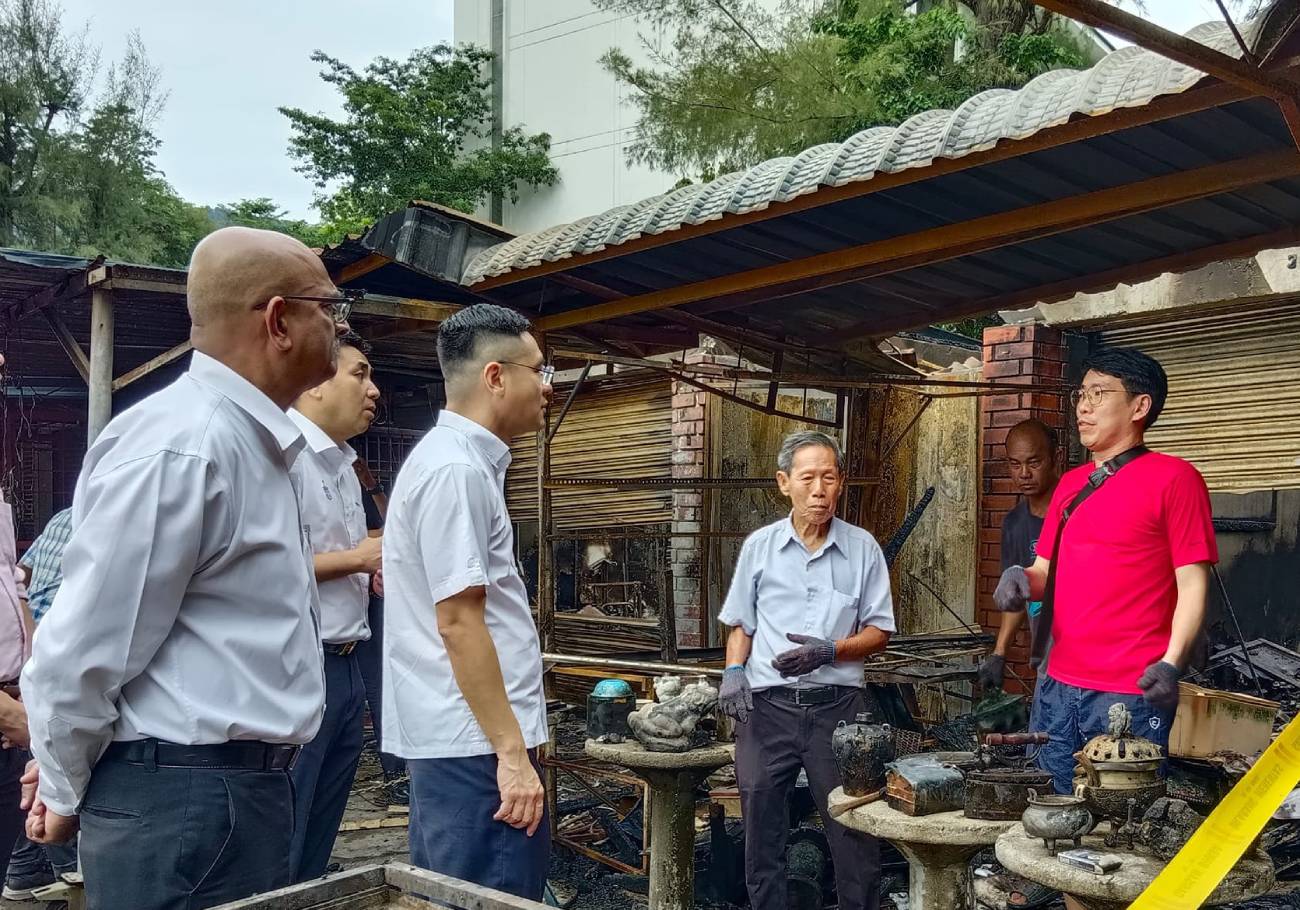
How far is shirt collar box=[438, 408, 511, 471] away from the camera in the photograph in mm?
3223

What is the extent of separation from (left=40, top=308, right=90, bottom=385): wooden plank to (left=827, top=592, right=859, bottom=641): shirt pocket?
4748mm

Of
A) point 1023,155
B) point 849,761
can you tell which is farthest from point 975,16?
point 849,761

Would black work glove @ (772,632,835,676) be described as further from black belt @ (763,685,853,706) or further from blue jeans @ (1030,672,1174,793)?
blue jeans @ (1030,672,1174,793)

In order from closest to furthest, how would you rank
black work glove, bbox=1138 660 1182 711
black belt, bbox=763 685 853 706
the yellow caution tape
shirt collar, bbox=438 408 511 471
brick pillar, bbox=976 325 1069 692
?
the yellow caution tape < shirt collar, bbox=438 408 511 471 < black work glove, bbox=1138 660 1182 711 < black belt, bbox=763 685 853 706 < brick pillar, bbox=976 325 1069 692

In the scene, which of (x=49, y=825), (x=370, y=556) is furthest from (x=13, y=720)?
(x=49, y=825)

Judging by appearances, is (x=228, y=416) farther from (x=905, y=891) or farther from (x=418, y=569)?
(x=905, y=891)

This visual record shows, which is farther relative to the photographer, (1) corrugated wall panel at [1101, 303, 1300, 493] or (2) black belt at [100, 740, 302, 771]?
(1) corrugated wall panel at [1101, 303, 1300, 493]

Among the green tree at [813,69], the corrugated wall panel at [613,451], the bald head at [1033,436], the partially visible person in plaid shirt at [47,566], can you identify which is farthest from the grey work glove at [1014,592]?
the green tree at [813,69]

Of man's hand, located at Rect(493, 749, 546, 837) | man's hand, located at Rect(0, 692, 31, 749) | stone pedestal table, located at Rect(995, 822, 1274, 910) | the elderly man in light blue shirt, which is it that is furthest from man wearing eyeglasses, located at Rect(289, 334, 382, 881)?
stone pedestal table, located at Rect(995, 822, 1274, 910)

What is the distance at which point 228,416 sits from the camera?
224cm

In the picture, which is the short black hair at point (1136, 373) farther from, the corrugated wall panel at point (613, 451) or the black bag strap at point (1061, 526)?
the corrugated wall panel at point (613, 451)

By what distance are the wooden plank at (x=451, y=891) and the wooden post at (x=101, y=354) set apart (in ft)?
15.8

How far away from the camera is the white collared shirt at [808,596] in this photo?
14.9ft

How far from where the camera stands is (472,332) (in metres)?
3.29
